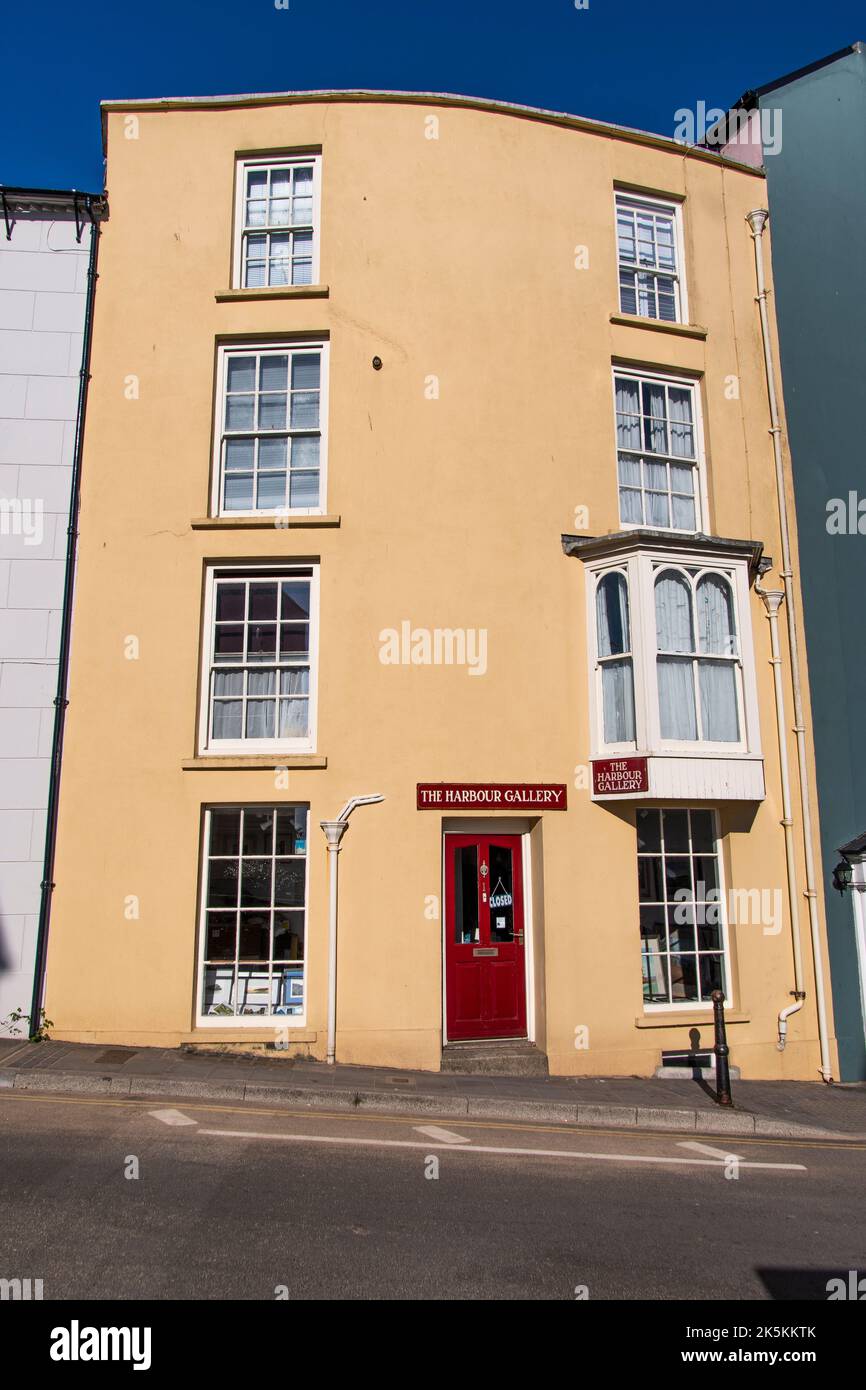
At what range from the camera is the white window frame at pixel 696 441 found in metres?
12.6

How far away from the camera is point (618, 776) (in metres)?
11.1

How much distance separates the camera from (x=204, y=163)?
12.5 metres

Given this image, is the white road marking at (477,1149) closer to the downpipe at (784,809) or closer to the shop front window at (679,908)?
the shop front window at (679,908)

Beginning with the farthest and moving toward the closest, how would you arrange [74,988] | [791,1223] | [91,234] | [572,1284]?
1. [91,234]
2. [74,988]
3. [791,1223]
4. [572,1284]

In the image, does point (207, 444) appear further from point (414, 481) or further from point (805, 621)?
point (805, 621)

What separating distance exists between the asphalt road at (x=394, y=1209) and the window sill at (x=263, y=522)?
21.2ft

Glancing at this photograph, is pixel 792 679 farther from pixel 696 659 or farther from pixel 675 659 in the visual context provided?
pixel 675 659

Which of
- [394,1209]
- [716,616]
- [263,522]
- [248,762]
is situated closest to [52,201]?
[263,522]

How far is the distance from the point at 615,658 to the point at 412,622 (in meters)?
2.50

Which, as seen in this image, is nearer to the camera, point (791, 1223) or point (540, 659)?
point (791, 1223)

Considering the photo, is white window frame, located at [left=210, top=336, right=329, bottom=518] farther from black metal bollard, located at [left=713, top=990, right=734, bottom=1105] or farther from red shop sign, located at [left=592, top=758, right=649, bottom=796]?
black metal bollard, located at [left=713, top=990, right=734, bottom=1105]

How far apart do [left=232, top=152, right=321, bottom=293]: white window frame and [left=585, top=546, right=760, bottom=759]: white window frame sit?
5.57 meters

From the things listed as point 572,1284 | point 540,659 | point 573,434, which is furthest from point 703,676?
point 572,1284
